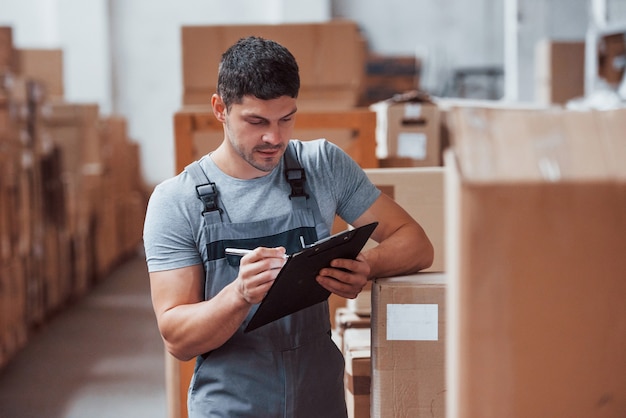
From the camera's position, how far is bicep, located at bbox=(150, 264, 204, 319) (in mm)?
1729

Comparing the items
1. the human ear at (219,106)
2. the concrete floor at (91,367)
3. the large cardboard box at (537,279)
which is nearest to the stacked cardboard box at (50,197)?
the concrete floor at (91,367)

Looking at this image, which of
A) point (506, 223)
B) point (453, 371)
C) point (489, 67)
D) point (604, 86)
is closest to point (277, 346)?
point (453, 371)

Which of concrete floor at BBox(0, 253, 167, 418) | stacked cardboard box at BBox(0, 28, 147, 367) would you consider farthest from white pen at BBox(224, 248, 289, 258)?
stacked cardboard box at BBox(0, 28, 147, 367)

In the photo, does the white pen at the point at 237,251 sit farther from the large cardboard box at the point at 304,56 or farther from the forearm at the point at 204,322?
the large cardboard box at the point at 304,56

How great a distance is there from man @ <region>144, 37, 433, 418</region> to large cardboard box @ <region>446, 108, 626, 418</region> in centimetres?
72

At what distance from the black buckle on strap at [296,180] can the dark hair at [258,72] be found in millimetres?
185

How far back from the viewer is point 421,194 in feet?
9.04

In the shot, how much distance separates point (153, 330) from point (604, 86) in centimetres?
410

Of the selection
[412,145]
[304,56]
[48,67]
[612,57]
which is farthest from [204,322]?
[48,67]

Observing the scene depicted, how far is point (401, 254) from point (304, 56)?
→ 1908 mm

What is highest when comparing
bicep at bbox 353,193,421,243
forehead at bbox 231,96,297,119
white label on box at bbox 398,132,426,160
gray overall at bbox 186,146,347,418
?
forehead at bbox 231,96,297,119

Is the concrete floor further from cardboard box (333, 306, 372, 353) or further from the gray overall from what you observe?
the gray overall

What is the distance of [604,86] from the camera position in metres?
6.46

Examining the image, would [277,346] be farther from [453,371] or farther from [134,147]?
[134,147]
